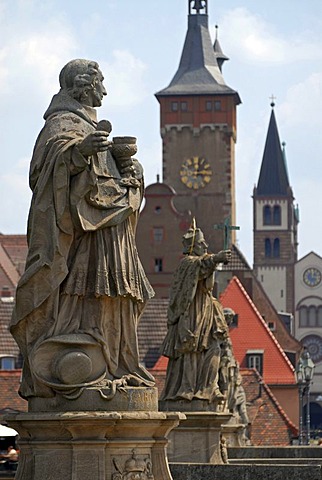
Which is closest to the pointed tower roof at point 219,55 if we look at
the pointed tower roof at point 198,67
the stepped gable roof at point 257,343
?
the pointed tower roof at point 198,67

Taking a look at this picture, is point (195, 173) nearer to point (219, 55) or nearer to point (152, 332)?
point (219, 55)

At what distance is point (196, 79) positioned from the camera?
411ft

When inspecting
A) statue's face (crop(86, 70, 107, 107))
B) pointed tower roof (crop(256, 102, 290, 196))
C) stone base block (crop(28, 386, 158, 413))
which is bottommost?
stone base block (crop(28, 386, 158, 413))

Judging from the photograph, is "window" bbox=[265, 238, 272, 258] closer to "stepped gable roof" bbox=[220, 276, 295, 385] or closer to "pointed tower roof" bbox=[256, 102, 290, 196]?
"pointed tower roof" bbox=[256, 102, 290, 196]

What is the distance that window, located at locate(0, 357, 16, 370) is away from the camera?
72875 mm

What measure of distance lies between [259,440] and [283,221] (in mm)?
130990

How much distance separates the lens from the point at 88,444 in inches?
413

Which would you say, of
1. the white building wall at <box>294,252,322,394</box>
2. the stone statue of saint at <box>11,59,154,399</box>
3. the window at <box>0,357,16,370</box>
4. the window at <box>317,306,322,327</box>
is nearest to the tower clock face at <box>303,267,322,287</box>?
the white building wall at <box>294,252,322,394</box>

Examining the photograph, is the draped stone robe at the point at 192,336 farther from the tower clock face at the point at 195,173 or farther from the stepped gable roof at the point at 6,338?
the tower clock face at the point at 195,173

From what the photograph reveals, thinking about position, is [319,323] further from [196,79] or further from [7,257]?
[7,257]

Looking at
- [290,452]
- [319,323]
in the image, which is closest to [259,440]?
[290,452]

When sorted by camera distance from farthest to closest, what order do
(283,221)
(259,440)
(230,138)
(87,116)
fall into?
1. (283,221)
2. (230,138)
3. (259,440)
4. (87,116)

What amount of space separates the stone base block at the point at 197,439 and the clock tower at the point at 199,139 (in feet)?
341

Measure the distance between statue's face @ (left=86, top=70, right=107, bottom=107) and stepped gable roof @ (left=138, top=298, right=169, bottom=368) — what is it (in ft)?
212
